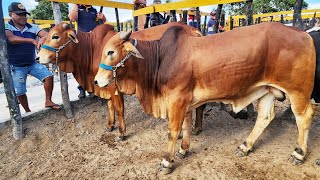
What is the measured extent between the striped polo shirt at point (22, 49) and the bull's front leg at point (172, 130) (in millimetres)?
2866

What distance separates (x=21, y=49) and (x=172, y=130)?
2934mm

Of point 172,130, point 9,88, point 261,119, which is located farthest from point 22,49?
point 261,119

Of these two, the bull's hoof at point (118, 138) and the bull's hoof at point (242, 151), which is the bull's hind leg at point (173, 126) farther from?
the bull's hoof at point (118, 138)

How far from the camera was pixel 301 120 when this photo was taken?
310 centimetres

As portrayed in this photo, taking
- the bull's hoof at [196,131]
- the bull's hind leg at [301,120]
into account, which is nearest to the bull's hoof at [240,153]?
the bull's hind leg at [301,120]

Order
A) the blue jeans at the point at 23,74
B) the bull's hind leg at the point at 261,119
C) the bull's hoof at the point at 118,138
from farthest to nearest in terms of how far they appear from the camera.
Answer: the blue jeans at the point at 23,74 < the bull's hoof at the point at 118,138 < the bull's hind leg at the point at 261,119

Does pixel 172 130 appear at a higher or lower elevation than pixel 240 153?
higher

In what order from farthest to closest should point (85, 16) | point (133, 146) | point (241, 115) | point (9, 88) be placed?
1. point (85, 16)
2. point (241, 115)
3. point (9, 88)
4. point (133, 146)

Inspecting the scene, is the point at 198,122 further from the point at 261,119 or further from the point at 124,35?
the point at 124,35

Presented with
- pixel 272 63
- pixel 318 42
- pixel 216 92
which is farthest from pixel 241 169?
pixel 318 42

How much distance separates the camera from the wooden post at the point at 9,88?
379cm

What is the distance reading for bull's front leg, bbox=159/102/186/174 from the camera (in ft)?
9.83

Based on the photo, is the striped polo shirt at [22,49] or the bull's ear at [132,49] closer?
the bull's ear at [132,49]

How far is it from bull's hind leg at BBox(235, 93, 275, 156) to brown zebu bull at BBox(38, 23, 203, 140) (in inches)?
30.8
